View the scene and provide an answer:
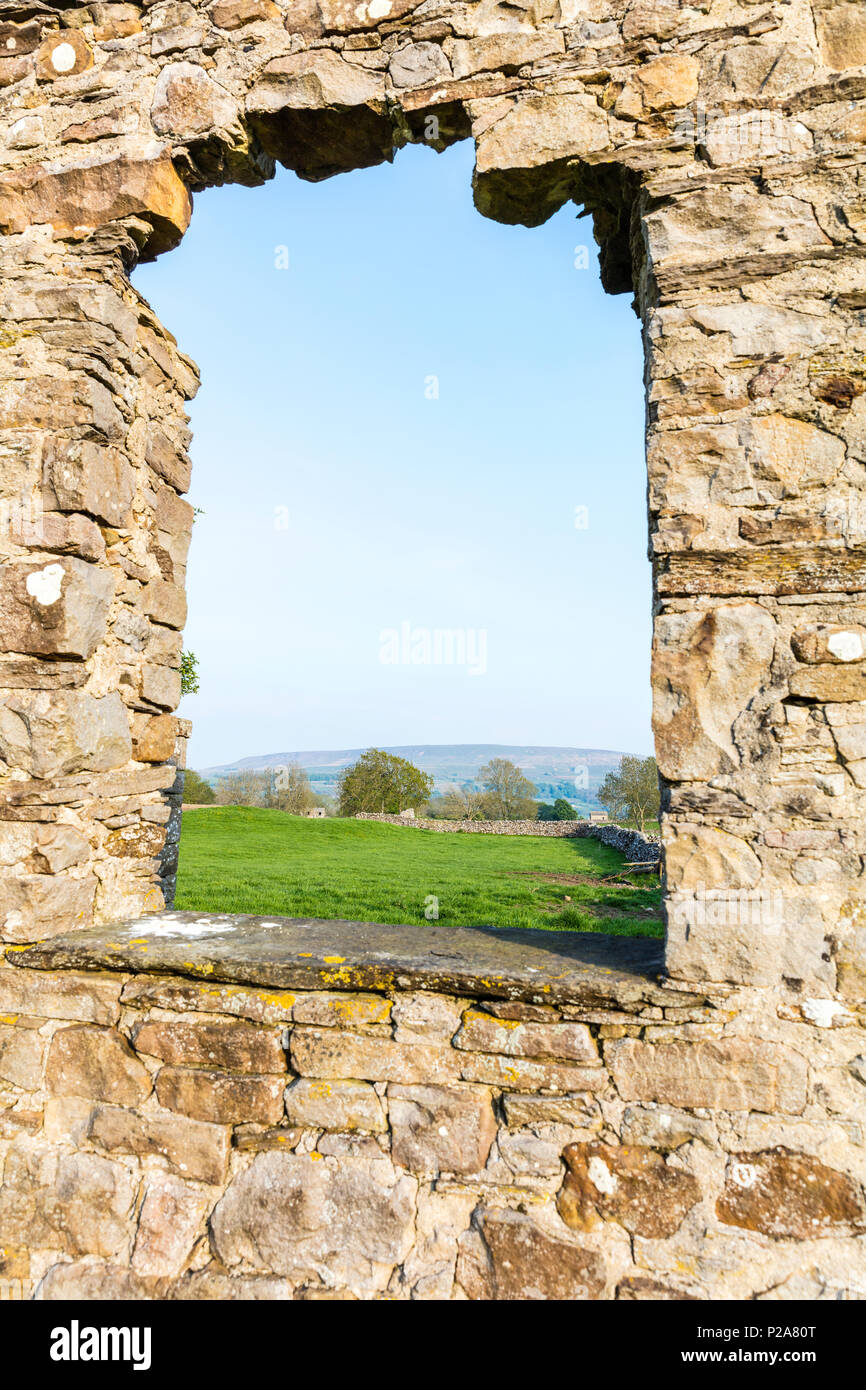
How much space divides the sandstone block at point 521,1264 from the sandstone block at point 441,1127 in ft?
0.57

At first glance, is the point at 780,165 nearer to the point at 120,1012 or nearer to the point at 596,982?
the point at 596,982

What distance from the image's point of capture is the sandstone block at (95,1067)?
94.6 inches

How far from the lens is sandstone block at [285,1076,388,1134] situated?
7.33ft

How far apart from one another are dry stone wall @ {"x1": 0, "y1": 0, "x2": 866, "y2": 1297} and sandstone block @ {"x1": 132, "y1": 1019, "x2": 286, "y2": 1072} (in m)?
0.04

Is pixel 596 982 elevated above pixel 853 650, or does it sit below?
below

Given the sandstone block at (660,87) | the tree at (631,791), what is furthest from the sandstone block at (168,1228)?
the tree at (631,791)

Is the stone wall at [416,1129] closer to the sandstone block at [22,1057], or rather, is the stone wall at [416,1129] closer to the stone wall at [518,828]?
the sandstone block at [22,1057]

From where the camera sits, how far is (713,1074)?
2.09 metres

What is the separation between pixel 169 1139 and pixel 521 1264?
1149 millimetres

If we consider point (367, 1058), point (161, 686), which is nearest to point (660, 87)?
point (161, 686)

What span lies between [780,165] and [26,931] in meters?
3.68

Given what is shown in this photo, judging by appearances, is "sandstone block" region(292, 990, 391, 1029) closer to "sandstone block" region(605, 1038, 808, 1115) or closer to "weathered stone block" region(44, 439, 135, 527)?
"sandstone block" region(605, 1038, 808, 1115)

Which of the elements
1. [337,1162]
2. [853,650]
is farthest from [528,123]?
[337,1162]
